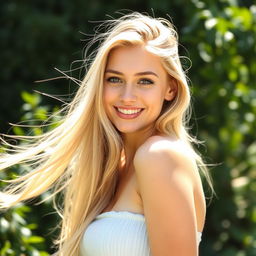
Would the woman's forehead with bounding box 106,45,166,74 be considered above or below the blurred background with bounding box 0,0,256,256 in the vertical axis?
above

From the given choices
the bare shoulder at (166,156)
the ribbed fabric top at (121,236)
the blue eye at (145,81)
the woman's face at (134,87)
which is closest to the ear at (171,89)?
the woman's face at (134,87)

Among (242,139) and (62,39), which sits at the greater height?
(62,39)

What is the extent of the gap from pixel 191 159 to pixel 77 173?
0.71 meters

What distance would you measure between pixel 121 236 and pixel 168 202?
0.27m

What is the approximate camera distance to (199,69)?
201 inches

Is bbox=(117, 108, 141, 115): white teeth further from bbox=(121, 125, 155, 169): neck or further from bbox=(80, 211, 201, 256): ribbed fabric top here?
bbox=(80, 211, 201, 256): ribbed fabric top

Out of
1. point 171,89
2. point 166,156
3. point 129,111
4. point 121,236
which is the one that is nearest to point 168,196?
point 166,156

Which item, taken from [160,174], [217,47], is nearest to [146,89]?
[160,174]

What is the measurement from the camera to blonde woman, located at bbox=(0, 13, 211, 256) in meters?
2.70

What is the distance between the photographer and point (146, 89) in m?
2.97

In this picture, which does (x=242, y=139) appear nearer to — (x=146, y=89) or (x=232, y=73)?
(x=232, y=73)

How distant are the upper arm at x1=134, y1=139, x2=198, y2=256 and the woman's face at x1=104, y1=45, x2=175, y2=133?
26cm

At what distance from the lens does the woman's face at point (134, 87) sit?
296cm

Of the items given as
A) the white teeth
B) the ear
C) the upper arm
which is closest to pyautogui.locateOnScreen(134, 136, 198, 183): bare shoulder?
the upper arm
